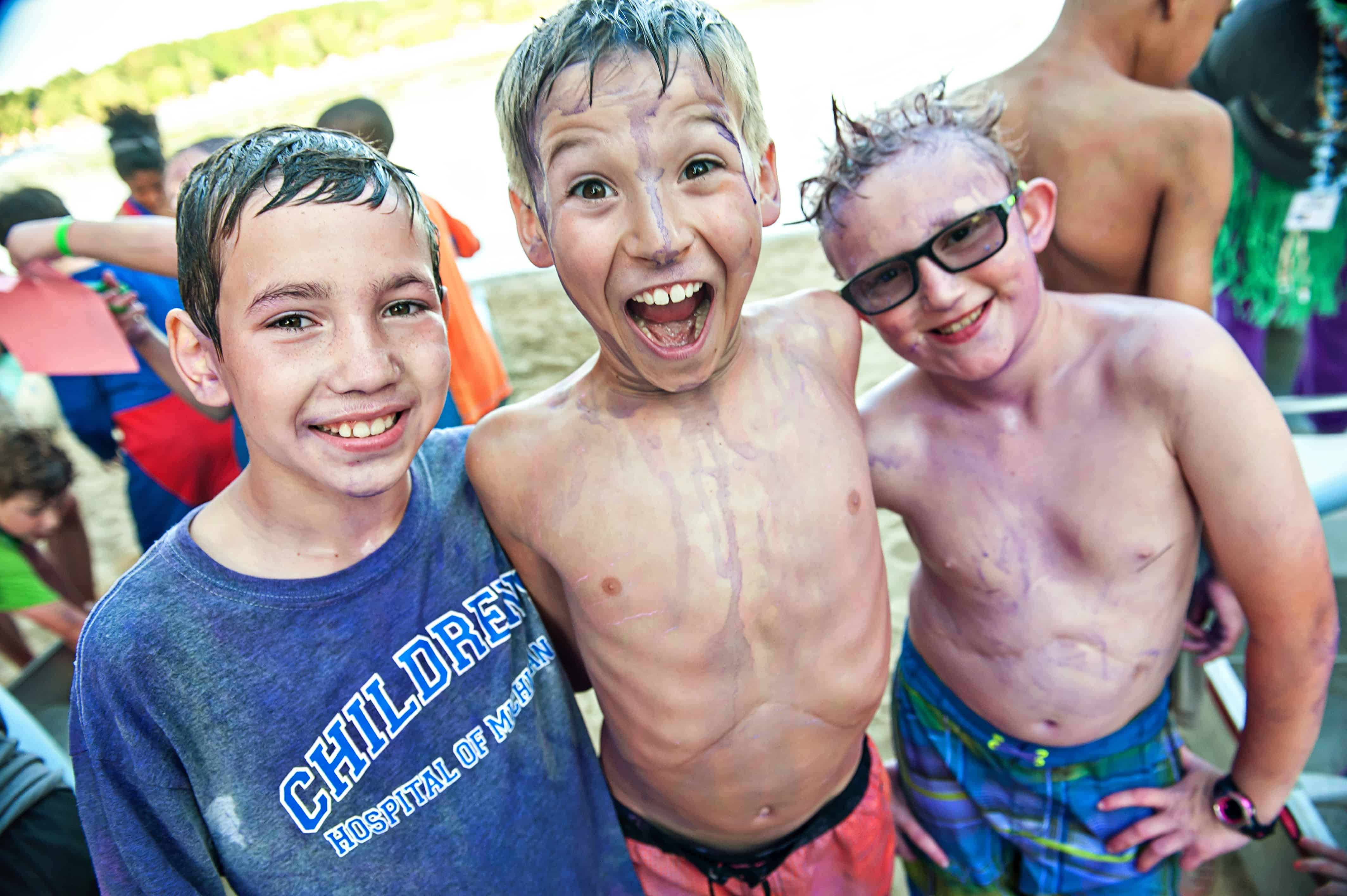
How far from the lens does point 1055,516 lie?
1501mm

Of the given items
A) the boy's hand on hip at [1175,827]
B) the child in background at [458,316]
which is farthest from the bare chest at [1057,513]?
the child in background at [458,316]

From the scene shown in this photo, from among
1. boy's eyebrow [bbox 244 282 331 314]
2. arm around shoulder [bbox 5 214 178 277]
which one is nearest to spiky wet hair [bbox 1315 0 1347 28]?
boy's eyebrow [bbox 244 282 331 314]

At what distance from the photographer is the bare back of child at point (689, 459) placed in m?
1.16

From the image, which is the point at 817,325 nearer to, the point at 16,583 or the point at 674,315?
the point at 674,315

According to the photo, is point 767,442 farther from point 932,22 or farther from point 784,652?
point 932,22

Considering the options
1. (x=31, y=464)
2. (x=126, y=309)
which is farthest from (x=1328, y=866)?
(x=31, y=464)

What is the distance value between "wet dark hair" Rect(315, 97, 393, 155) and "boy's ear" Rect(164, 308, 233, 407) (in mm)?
1851

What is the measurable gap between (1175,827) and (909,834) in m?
0.53

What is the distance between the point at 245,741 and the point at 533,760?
0.45 m

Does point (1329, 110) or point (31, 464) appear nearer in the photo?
point (1329, 110)

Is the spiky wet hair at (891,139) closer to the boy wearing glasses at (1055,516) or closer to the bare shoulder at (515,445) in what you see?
the boy wearing glasses at (1055,516)

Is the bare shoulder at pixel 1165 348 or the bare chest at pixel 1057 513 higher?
the bare shoulder at pixel 1165 348

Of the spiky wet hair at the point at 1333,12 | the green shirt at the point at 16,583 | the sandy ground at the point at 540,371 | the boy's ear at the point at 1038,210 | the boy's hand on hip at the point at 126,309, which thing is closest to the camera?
the boy's ear at the point at 1038,210

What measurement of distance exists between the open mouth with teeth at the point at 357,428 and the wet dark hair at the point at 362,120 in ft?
6.57
